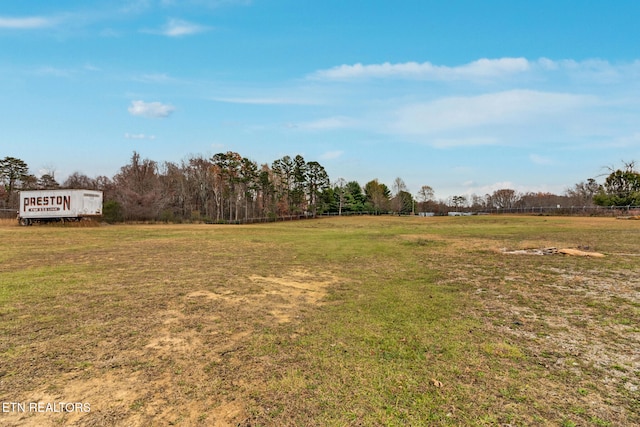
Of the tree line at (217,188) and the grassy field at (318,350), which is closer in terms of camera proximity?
the grassy field at (318,350)

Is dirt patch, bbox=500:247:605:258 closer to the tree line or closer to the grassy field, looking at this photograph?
the grassy field

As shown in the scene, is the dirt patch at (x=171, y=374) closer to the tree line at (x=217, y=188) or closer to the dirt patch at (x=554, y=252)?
the dirt patch at (x=554, y=252)

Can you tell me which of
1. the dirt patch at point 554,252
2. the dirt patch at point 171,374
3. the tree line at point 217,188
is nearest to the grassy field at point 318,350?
the dirt patch at point 171,374

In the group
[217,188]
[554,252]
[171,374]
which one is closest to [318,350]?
[171,374]

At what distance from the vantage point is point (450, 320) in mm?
4691

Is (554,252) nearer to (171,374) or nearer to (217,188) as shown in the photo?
(171,374)

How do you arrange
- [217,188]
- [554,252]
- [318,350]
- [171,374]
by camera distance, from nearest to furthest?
[171,374], [318,350], [554,252], [217,188]

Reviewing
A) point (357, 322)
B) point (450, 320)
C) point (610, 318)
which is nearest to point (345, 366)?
point (357, 322)

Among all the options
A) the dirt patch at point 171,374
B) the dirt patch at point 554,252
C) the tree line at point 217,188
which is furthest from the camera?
the tree line at point 217,188

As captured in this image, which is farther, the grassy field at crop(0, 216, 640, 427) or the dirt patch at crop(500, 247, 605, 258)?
the dirt patch at crop(500, 247, 605, 258)

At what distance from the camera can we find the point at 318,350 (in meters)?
3.64

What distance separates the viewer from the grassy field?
100 inches

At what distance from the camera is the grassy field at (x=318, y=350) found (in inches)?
100

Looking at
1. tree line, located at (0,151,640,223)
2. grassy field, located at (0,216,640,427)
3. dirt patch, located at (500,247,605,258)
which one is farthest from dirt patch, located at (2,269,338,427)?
tree line, located at (0,151,640,223)
